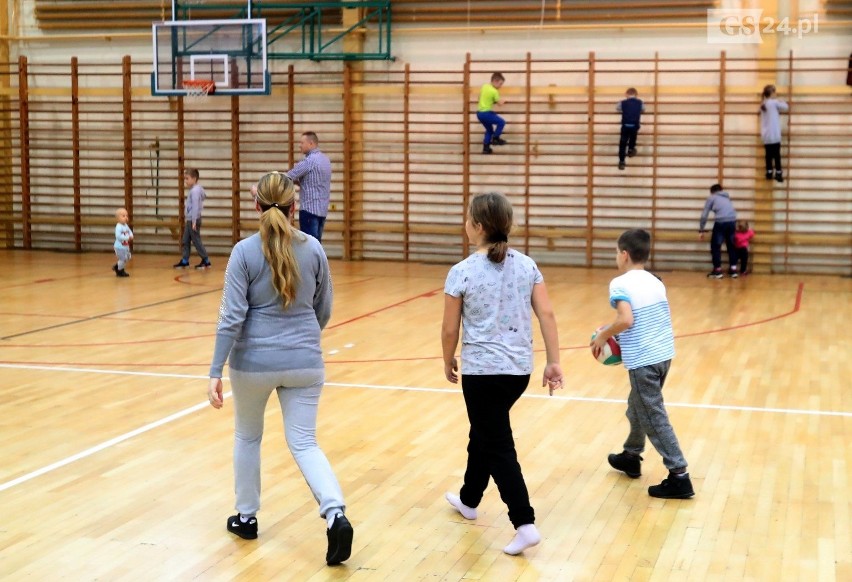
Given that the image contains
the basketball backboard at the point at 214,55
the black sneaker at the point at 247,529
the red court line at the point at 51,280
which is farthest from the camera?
the basketball backboard at the point at 214,55

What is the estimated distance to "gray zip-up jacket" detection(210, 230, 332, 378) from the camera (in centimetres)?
407

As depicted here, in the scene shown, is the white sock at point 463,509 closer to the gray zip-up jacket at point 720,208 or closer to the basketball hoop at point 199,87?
the gray zip-up jacket at point 720,208

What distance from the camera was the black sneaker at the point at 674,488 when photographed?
4980mm

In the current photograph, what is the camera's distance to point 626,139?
15828mm

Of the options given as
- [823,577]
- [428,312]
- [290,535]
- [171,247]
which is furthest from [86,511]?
[171,247]

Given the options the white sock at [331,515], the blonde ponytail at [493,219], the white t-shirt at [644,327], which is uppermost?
the blonde ponytail at [493,219]

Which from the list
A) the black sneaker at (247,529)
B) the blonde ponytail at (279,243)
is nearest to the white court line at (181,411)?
the black sneaker at (247,529)

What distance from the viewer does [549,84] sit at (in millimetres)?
16484

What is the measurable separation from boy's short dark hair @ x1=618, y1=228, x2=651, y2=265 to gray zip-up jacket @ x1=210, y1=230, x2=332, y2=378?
1.46 meters

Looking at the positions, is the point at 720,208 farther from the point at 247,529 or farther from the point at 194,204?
the point at 247,529

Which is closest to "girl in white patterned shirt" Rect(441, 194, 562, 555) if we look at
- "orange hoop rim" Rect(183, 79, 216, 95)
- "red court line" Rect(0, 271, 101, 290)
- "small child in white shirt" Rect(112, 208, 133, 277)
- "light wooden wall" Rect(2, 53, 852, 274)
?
"red court line" Rect(0, 271, 101, 290)

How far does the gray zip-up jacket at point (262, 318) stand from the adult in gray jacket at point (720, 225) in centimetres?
1158

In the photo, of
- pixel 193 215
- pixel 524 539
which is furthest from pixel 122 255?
pixel 524 539

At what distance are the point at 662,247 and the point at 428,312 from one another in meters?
6.12
